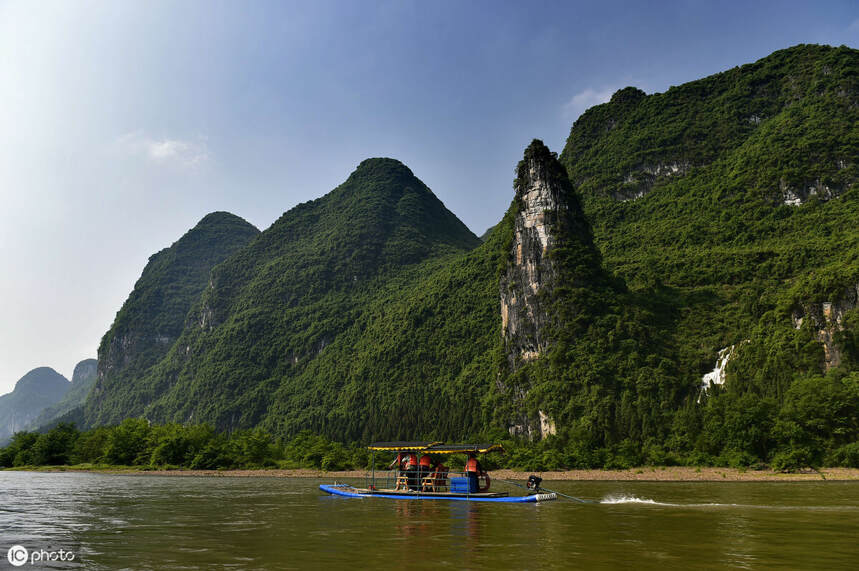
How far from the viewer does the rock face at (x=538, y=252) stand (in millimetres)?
116312

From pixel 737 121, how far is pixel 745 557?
187 meters

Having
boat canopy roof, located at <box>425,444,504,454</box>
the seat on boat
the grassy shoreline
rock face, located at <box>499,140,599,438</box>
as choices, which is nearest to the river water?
the seat on boat

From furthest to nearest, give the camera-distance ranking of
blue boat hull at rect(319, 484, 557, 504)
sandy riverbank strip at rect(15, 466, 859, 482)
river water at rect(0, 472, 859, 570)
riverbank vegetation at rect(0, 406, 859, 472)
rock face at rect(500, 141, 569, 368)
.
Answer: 1. rock face at rect(500, 141, 569, 368)
2. riverbank vegetation at rect(0, 406, 859, 472)
3. sandy riverbank strip at rect(15, 466, 859, 482)
4. blue boat hull at rect(319, 484, 557, 504)
5. river water at rect(0, 472, 859, 570)

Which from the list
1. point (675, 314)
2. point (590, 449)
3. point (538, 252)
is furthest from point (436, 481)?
point (675, 314)

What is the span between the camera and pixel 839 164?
12988cm

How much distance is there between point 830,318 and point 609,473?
42292 mm

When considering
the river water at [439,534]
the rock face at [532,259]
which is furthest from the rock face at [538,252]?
the river water at [439,534]

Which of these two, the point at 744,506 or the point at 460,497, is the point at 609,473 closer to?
the point at 744,506

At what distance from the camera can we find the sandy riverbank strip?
5422cm

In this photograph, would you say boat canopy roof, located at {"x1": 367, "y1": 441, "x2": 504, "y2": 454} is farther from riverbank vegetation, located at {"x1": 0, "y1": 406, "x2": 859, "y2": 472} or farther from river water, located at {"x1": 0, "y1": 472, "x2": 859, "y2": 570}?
riverbank vegetation, located at {"x1": 0, "y1": 406, "x2": 859, "y2": 472}

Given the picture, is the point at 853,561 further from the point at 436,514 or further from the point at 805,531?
the point at 436,514

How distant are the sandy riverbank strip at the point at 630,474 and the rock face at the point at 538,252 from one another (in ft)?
146

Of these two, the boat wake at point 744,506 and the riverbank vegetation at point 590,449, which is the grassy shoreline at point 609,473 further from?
the boat wake at point 744,506

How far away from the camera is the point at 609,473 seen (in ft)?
218
